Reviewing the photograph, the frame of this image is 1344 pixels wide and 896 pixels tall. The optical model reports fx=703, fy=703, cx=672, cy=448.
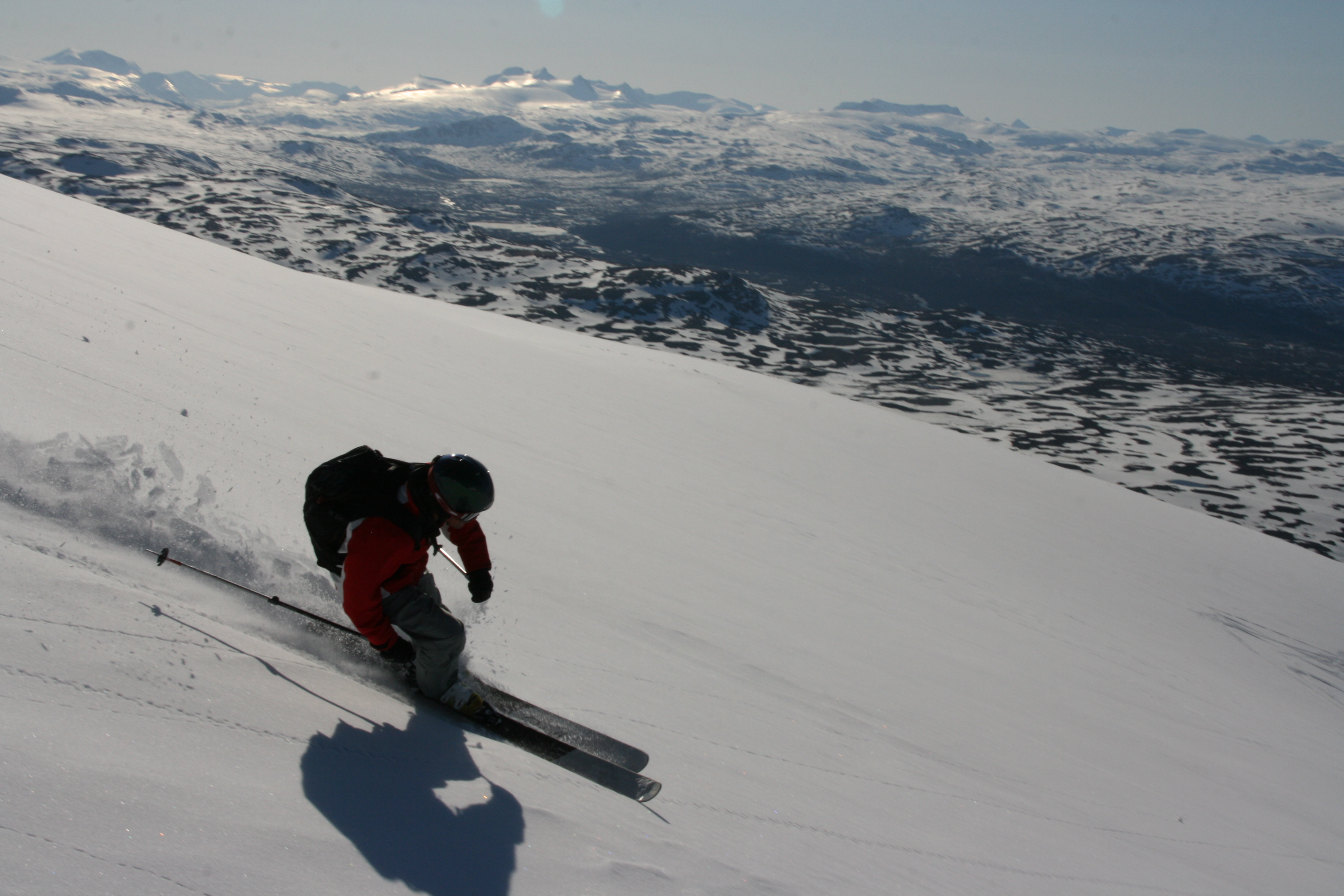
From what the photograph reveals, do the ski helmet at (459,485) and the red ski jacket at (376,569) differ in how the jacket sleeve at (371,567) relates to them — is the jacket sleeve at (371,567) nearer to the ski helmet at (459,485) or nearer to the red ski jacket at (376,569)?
the red ski jacket at (376,569)

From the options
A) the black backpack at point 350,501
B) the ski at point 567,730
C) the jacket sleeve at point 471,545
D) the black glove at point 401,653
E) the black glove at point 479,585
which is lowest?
the ski at point 567,730

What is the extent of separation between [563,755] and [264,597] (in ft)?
6.89

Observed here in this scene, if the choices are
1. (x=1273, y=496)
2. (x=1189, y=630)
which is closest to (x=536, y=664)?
(x=1189, y=630)

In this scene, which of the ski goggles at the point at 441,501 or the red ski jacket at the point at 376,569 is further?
the ski goggles at the point at 441,501

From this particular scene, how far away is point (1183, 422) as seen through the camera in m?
89.7

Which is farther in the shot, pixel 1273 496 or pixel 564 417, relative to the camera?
pixel 1273 496

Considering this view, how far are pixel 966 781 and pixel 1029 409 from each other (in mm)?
98042

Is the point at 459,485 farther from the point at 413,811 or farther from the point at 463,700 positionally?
the point at 413,811

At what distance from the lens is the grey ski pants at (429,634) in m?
3.79

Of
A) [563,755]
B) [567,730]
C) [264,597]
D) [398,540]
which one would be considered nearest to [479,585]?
[398,540]

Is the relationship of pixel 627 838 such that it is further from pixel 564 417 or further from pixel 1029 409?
pixel 1029 409

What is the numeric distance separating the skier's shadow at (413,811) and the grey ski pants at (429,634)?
0.39 metres

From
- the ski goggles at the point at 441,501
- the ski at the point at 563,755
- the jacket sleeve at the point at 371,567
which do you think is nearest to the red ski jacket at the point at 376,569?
the jacket sleeve at the point at 371,567

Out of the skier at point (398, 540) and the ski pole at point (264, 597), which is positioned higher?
the skier at point (398, 540)
